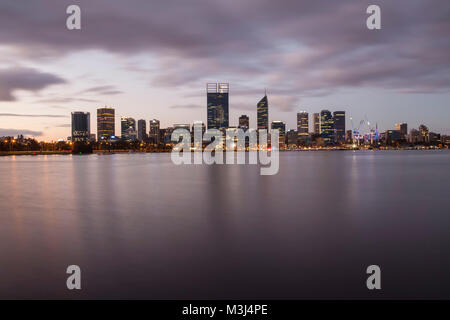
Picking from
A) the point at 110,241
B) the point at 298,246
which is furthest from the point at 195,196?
the point at 298,246

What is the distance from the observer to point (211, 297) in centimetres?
776

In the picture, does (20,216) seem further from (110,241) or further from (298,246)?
(298,246)

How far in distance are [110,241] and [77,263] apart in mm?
2339

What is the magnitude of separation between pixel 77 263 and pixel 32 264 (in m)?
1.26

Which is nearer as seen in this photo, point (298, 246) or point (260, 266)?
point (260, 266)

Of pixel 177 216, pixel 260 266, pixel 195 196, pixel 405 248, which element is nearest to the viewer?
pixel 260 266

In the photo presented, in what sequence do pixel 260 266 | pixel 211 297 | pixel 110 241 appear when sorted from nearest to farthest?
pixel 211 297, pixel 260 266, pixel 110 241

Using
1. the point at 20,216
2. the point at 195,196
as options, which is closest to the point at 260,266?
the point at 20,216

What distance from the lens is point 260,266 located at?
376 inches
